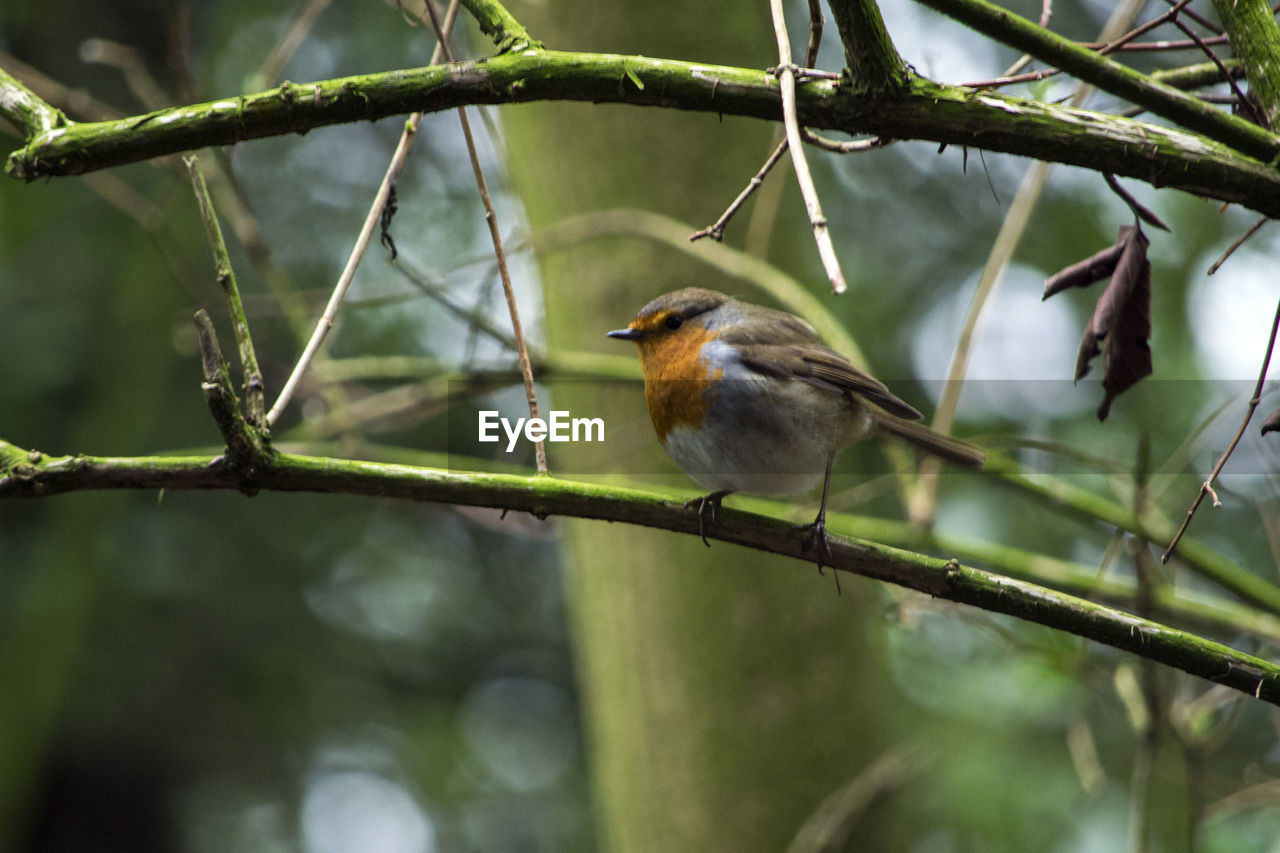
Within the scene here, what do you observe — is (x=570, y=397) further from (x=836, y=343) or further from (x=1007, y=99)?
(x=1007, y=99)

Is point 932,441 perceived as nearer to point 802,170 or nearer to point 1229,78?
point 1229,78

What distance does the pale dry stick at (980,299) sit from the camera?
2643 millimetres

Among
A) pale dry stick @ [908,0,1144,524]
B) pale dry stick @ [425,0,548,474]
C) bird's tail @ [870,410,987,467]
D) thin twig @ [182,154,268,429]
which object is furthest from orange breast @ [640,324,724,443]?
thin twig @ [182,154,268,429]

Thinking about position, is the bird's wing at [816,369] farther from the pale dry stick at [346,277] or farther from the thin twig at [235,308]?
the thin twig at [235,308]

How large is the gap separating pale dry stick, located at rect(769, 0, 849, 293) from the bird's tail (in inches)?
66.6

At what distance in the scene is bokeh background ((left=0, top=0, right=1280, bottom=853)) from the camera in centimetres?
332

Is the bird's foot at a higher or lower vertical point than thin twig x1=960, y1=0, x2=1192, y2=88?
lower

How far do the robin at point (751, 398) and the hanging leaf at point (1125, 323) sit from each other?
69 centimetres

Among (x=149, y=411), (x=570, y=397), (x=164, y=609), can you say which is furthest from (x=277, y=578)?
(x=570, y=397)

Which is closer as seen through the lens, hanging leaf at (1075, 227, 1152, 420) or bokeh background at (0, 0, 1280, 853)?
hanging leaf at (1075, 227, 1152, 420)

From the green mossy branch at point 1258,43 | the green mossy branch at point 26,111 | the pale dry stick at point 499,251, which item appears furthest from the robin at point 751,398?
the green mossy branch at point 26,111

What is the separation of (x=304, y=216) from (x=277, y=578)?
2.32 metres

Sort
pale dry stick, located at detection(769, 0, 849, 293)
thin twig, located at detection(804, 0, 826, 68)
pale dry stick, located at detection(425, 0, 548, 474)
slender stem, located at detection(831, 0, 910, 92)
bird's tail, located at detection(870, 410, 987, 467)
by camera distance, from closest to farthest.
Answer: pale dry stick, located at detection(769, 0, 849, 293) → slender stem, located at detection(831, 0, 910, 92) → thin twig, located at detection(804, 0, 826, 68) → pale dry stick, located at detection(425, 0, 548, 474) → bird's tail, located at detection(870, 410, 987, 467)

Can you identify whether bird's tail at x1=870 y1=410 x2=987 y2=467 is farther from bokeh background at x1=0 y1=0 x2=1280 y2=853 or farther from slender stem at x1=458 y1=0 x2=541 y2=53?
slender stem at x1=458 y1=0 x2=541 y2=53
